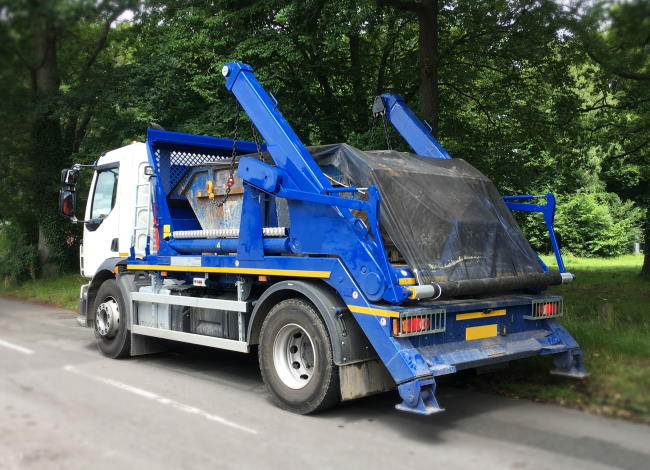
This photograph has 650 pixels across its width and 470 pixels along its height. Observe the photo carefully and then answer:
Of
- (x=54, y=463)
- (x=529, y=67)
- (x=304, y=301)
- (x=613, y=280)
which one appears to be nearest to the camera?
(x=54, y=463)

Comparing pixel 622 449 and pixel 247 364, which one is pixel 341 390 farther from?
pixel 247 364

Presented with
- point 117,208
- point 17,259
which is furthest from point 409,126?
point 17,259

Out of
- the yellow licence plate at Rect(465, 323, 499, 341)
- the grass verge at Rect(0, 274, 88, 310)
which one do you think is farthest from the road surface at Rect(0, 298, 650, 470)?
the grass verge at Rect(0, 274, 88, 310)

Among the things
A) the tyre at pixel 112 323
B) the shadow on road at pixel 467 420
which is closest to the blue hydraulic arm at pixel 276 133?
the shadow on road at pixel 467 420

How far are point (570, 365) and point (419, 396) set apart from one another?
7.19 ft

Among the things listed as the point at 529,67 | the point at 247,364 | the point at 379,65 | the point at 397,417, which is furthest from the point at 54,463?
the point at 379,65

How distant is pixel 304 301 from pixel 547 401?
8.42ft

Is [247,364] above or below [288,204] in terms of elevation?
below

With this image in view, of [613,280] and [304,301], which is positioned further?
[613,280]

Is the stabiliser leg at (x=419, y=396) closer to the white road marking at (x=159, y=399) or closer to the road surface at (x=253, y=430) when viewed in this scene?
the road surface at (x=253, y=430)

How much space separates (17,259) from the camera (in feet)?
69.7

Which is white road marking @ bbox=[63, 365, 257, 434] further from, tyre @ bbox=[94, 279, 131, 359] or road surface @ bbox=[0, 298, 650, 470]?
tyre @ bbox=[94, 279, 131, 359]

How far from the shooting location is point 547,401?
20.4 feet

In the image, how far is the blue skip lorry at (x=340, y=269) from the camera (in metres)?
5.35
